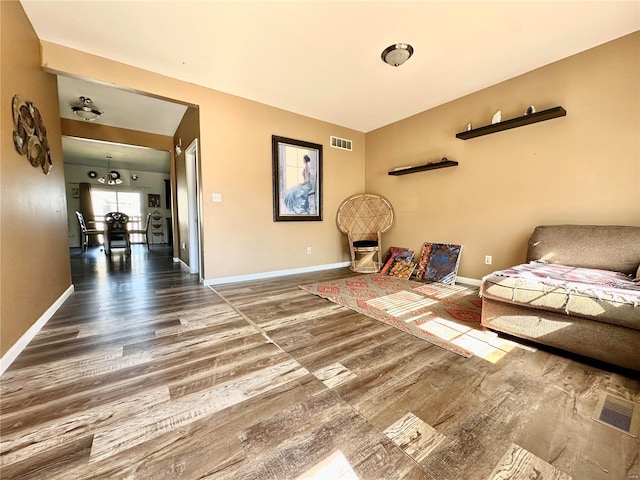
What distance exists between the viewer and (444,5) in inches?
75.2

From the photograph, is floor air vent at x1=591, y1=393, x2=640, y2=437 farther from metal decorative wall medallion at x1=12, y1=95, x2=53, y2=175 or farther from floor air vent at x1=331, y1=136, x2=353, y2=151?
floor air vent at x1=331, y1=136, x2=353, y2=151

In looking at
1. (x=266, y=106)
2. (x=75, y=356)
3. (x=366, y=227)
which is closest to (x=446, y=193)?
(x=366, y=227)

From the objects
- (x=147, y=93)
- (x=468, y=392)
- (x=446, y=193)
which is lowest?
(x=468, y=392)

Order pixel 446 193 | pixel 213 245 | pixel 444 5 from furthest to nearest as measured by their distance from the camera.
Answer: pixel 446 193, pixel 213 245, pixel 444 5

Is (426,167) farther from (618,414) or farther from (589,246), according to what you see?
(618,414)

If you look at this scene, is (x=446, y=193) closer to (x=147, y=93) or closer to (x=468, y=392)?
(x=468, y=392)

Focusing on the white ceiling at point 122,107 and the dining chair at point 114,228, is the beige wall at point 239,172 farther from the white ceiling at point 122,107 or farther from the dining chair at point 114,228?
the dining chair at point 114,228

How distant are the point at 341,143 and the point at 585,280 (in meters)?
3.72

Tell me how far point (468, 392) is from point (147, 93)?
396 centimetres

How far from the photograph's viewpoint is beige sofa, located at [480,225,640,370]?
1.41 m

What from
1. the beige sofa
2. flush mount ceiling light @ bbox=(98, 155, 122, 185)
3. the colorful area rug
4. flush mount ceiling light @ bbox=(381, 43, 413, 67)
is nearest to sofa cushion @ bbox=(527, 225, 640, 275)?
the beige sofa

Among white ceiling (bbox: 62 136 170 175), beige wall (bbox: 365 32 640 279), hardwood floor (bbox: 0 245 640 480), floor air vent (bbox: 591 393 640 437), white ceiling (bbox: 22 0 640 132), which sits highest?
white ceiling (bbox: 62 136 170 175)

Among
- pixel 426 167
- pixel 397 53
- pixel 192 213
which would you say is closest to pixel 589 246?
pixel 426 167

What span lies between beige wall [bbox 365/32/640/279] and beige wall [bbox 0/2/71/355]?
159 inches
